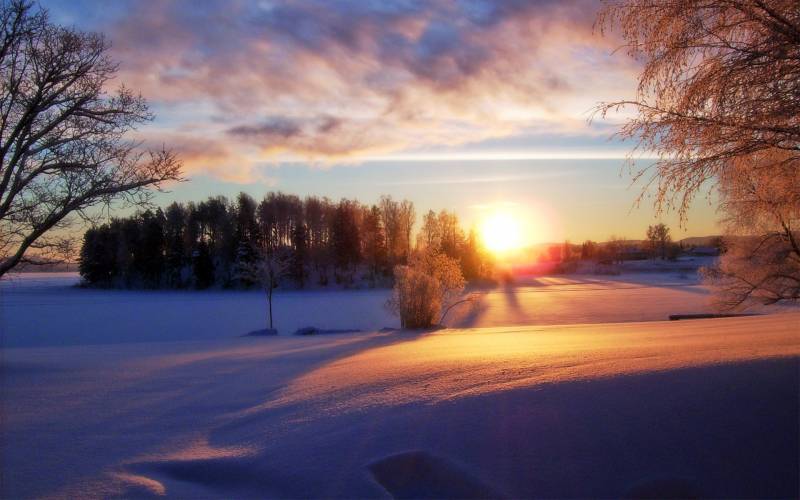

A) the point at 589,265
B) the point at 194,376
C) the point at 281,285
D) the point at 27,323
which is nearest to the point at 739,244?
the point at 194,376

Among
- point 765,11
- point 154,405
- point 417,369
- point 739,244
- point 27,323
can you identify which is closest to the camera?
point 765,11

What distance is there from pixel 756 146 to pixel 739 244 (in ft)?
107

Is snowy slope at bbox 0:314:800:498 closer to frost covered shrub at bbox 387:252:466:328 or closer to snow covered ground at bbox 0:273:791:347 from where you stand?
frost covered shrub at bbox 387:252:466:328

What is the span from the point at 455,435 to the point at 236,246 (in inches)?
3117

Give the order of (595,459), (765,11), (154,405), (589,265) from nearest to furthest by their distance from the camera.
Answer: (595,459) → (765,11) → (154,405) → (589,265)

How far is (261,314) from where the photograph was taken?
52.0 m

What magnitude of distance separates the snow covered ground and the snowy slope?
28.1 metres

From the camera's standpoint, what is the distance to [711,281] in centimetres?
3719

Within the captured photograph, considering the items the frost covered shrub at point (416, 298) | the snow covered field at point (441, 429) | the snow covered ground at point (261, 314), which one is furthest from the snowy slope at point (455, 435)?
the snow covered ground at point (261, 314)

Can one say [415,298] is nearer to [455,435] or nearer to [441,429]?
[441,429]

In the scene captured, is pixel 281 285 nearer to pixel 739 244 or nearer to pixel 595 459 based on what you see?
pixel 739 244

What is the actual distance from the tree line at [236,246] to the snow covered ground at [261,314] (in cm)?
1340

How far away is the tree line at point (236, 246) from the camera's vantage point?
8581 cm

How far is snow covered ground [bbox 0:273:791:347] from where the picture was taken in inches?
Result: 1559
